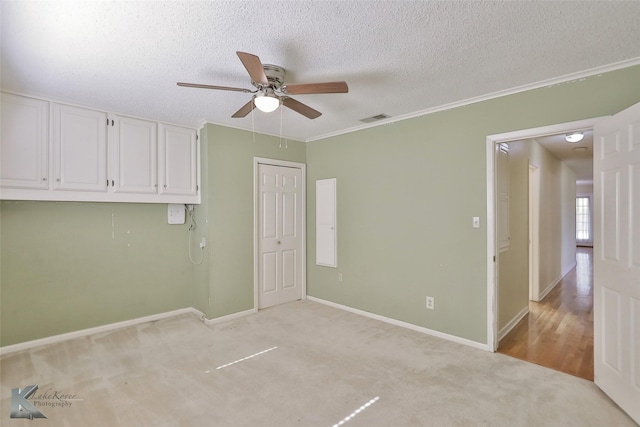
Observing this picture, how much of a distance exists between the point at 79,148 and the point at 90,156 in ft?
0.38

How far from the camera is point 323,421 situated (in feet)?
6.66

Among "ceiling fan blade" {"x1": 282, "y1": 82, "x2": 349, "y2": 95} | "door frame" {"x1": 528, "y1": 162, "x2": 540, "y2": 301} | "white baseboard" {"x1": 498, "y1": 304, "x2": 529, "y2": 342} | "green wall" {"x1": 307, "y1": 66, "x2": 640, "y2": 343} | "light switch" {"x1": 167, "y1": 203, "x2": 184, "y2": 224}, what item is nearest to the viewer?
"ceiling fan blade" {"x1": 282, "y1": 82, "x2": 349, "y2": 95}

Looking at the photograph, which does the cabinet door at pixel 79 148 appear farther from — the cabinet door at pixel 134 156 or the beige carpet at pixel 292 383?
the beige carpet at pixel 292 383

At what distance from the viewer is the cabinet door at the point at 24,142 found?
109 inches

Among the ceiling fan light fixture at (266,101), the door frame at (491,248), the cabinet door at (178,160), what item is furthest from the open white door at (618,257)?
the cabinet door at (178,160)

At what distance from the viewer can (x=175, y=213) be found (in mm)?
4082

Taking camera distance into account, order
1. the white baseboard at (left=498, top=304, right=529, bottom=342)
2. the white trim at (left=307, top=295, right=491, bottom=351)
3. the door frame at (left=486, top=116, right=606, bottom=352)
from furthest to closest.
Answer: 1. the white baseboard at (left=498, top=304, right=529, bottom=342)
2. the white trim at (left=307, top=295, right=491, bottom=351)
3. the door frame at (left=486, top=116, right=606, bottom=352)

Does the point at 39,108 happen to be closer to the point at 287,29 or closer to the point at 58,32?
the point at 58,32

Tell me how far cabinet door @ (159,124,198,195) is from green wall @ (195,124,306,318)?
0.20m

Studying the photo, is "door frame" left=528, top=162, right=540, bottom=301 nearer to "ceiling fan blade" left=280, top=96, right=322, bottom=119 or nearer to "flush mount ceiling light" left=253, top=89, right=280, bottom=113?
"ceiling fan blade" left=280, top=96, right=322, bottom=119

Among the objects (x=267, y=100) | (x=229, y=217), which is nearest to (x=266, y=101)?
(x=267, y=100)

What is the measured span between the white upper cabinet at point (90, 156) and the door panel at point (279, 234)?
0.95 m

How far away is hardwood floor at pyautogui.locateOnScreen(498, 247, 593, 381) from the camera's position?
280cm

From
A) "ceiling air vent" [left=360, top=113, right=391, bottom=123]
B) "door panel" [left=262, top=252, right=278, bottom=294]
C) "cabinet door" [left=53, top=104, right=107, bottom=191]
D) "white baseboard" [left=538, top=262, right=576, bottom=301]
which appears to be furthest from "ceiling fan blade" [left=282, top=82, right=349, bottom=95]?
"white baseboard" [left=538, top=262, right=576, bottom=301]
